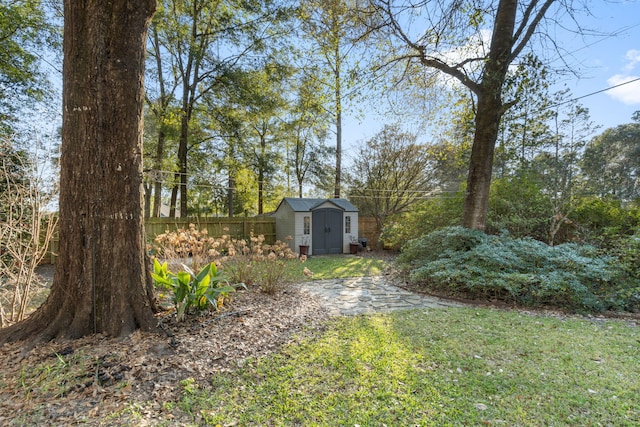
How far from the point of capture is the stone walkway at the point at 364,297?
Answer: 4055mm

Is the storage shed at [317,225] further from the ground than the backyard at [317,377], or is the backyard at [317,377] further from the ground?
the storage shed at [317,225]

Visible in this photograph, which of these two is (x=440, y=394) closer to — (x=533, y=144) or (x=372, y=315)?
(x=372, y=315)

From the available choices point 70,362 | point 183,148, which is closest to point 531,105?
point 70,362

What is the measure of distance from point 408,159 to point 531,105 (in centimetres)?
638

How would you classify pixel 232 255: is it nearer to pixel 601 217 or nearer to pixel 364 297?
pixel 364 297

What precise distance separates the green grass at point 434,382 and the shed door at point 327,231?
777cm

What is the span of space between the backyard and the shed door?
7.78m

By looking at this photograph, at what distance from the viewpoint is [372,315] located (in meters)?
3.68

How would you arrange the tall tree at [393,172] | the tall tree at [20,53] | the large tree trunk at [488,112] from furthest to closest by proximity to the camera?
1. the tall tree at [393,172]
2. the tall tree at [20,53]
3. the large tree trunk at [488,112]

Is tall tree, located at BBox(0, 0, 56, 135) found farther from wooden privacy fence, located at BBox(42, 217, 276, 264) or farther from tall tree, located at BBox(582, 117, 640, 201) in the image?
Result: tall tree, located at BBox(582, 117, 640, 201)

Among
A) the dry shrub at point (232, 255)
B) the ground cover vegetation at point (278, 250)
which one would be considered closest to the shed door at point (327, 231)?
the ground cover vegetation at point (278, 250)

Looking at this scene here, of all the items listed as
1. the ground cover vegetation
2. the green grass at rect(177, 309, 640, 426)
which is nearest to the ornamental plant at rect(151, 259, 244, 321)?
the ground cover vegetation

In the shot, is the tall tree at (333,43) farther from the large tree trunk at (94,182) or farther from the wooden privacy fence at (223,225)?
the wooden privacy fence at (223,225)

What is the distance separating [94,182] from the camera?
2.38 metres
